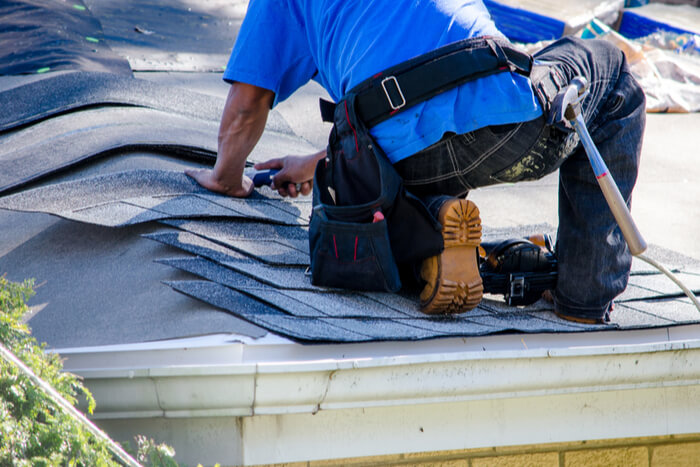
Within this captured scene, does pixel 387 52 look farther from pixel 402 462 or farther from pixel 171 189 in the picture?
pixel 402 462

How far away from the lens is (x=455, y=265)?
7.12 ft

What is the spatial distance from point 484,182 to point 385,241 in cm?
40

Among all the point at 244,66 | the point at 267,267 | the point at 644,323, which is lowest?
the point at 644,323

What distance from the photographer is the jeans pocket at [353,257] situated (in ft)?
7.16

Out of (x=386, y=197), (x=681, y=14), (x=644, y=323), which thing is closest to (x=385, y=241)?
(x=386, y=197)

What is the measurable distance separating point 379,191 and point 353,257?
0.21m

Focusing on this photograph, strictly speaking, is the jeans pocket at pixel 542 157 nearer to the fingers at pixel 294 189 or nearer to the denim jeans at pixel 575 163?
the denim jeans at pixel 575 163

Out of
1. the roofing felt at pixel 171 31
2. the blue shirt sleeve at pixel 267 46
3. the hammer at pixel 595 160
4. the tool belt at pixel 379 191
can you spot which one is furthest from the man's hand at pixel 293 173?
the roofing felt at pixel 171 31

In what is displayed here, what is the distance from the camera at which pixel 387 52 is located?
7.25 feet

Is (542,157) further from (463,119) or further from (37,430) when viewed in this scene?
(37,430)

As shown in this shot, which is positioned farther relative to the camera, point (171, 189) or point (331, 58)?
point (171, 189)

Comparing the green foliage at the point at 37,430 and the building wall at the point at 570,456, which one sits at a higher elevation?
the green foliage at the point at 37,430

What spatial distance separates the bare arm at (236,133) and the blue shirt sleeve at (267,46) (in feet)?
0.20

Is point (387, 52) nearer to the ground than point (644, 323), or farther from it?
farther from it
